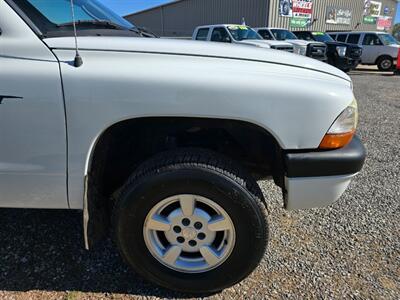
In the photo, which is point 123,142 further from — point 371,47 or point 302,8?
point 302,8

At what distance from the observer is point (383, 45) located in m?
16.4

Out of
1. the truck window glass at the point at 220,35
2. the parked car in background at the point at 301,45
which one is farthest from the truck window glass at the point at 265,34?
the truck window glass at the point at 220,35

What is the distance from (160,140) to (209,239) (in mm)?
710

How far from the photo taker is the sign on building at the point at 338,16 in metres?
27.6

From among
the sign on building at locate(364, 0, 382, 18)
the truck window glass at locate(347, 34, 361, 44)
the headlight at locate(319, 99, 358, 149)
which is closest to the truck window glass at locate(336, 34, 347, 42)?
the truck window glass at locate(347, 34, 361, 44)

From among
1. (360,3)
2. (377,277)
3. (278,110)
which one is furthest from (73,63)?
(360,3)

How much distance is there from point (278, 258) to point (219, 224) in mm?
745

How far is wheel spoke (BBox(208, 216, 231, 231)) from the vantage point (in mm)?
2000

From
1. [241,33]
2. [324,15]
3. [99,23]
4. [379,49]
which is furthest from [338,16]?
[99,23]

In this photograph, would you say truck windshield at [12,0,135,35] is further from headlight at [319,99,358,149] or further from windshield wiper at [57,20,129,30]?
headlight at [319,99,358,149]

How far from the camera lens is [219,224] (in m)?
2.01

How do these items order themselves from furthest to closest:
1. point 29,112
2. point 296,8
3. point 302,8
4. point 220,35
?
point 302,8
point 296,8
point 220,35
point 29,112

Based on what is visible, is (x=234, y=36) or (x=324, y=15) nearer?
(x=234, y=36)

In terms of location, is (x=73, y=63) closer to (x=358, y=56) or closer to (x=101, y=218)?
(x=101, y=218)
